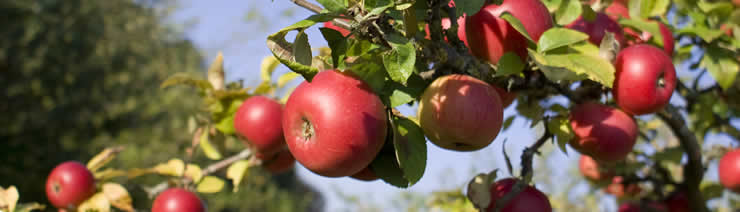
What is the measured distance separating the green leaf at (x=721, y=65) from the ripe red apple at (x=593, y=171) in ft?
1.47

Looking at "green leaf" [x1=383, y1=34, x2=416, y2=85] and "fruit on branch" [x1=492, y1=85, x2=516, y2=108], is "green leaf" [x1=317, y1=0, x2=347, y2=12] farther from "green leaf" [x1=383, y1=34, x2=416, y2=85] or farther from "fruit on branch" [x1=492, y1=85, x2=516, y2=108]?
"fruit on branch" [x1=492, y1=85, x2=516, y2=108]

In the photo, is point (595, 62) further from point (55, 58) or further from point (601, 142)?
point (55, 58)

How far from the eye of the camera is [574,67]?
550 mm

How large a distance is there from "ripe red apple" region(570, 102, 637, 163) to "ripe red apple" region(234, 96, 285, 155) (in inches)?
18.7

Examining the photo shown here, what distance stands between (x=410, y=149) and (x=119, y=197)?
68 cm

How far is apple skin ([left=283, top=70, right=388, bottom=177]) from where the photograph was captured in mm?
470

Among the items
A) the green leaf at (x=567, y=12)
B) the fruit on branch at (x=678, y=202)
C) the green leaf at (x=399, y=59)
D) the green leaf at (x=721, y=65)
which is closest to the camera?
the green leaf at (x=399, y=59)

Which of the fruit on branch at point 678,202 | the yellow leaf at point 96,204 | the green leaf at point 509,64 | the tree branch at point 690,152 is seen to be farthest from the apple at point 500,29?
the fruit on branch at point 678,202

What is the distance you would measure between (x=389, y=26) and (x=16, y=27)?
5.74 metres

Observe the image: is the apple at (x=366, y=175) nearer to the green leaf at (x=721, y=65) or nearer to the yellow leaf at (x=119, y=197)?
the yellow leaf at (x=119, y=197)

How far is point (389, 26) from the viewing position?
0.49 m

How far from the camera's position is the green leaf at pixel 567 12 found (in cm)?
66

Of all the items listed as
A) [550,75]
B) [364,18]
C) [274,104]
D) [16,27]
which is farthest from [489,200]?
[16,27]

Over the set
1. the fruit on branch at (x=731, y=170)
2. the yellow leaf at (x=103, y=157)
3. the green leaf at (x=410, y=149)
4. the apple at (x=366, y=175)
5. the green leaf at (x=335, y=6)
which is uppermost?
the green leaf at (x=335, y=6)
